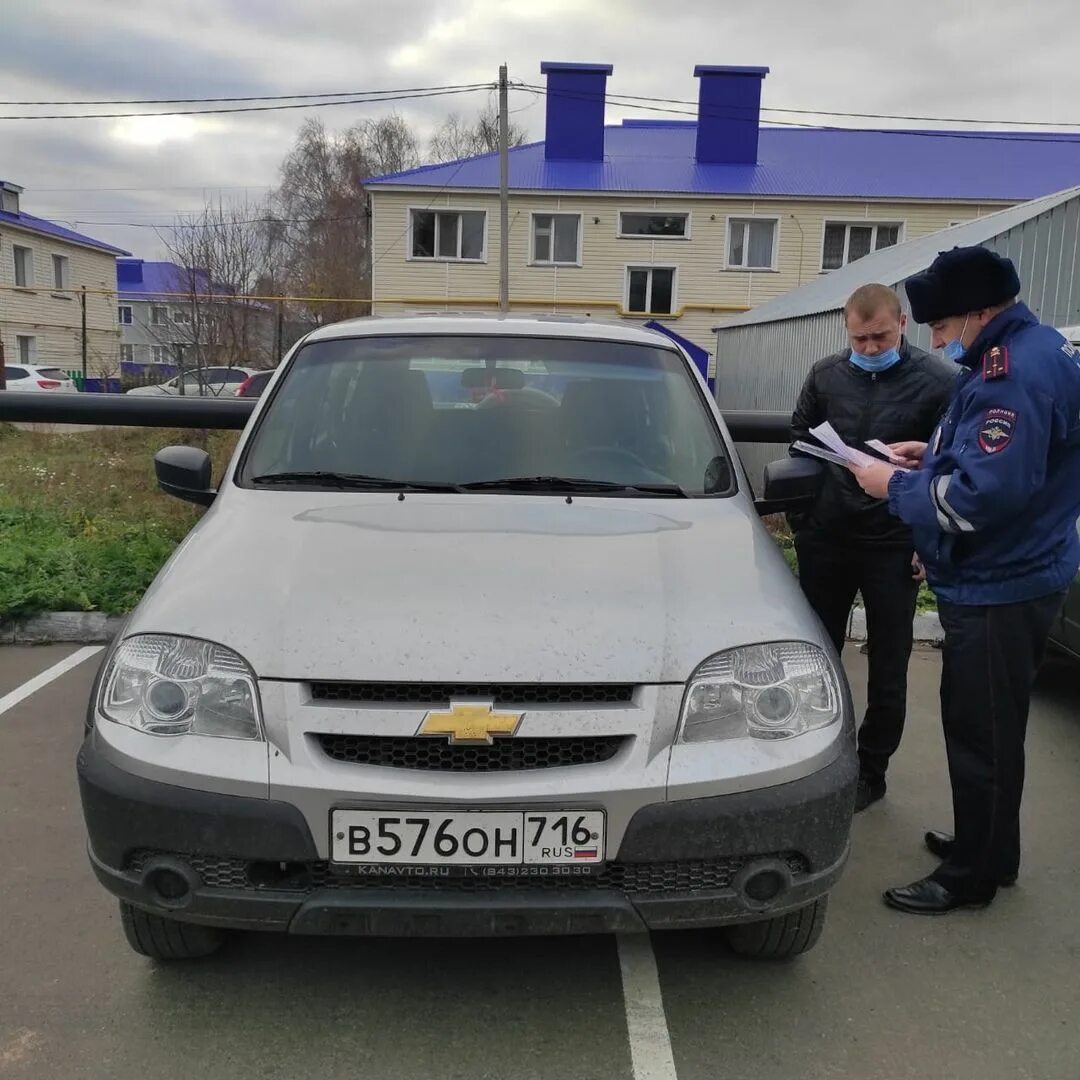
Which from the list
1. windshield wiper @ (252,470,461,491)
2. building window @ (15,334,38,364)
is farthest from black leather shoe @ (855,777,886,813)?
building window @ (15,334,38,364)

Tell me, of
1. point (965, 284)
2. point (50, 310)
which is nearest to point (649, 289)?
point (50, 310)

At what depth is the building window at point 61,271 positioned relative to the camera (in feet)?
130

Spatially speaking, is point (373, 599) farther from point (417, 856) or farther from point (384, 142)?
point (384, 142)

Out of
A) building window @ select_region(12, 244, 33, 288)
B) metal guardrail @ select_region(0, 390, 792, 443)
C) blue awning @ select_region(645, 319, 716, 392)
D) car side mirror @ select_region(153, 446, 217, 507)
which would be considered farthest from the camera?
building window @ select_region(12, 244, 33, 288)

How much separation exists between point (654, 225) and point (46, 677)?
27.3m

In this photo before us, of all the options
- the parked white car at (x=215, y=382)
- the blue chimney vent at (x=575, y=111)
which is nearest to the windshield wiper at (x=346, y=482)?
the parked white car at (x=215, y=382)

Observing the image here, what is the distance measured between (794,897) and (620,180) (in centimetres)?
2988

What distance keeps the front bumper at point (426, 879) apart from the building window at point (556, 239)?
28.8 meters

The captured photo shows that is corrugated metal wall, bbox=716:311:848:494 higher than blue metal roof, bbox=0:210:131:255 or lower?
lower

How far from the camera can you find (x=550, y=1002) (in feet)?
8.24

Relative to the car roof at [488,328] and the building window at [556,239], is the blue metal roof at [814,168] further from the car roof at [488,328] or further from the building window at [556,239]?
the car roof at [488,328]

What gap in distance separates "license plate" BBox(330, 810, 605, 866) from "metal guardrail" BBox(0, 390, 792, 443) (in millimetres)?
4204

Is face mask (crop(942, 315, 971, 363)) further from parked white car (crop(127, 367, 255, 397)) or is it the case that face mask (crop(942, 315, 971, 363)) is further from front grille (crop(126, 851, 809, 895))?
parked white car (crop(127, 367, 255, 397))

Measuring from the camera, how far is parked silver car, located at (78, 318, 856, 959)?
83.5 inches
